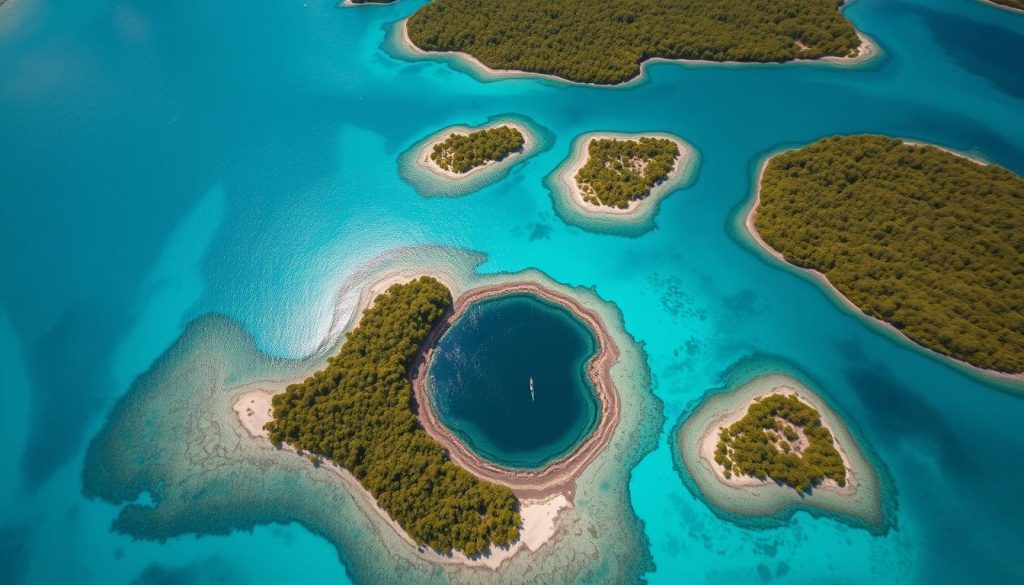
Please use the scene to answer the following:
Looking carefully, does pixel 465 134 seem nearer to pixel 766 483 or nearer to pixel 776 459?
pixel 776 459

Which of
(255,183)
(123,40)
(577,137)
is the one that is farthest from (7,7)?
(577,137)

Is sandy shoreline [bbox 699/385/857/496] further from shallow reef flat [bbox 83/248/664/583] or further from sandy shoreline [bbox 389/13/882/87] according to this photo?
sandy shoreline [bbox 389/13/882/87]

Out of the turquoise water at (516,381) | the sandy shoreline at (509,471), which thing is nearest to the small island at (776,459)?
the sandy shoreline at (509,471)

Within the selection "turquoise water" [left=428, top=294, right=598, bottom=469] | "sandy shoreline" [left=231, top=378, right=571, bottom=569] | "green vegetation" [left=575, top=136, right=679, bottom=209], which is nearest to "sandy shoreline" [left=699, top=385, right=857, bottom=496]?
"turquoise water" [left=428, top=294, right=598, bottom=469]

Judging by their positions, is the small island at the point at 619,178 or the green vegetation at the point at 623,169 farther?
the green vegetation at the point at 623,169

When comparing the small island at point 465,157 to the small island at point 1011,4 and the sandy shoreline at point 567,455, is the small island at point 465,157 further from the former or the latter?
the small island at point 1011,4

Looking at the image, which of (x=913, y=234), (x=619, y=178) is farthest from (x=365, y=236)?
(x=913, y=234)
